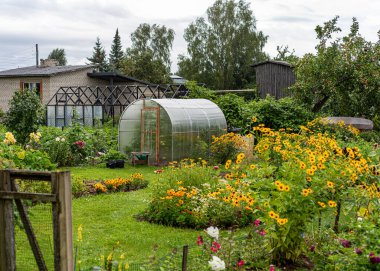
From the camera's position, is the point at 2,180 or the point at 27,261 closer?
the point at 2,180

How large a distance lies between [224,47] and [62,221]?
38.1m

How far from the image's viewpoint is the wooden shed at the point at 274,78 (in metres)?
27.2

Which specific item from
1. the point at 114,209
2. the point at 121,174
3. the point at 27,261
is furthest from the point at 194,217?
the point at 121,174

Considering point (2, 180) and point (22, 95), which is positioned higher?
point (22, 95)

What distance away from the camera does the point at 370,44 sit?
62.5 feet

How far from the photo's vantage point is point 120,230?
8.20 m

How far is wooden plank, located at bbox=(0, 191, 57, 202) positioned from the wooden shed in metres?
23.8

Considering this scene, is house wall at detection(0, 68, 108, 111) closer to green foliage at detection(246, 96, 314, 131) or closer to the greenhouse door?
green foliage at detection(246, 96, 314, 131)

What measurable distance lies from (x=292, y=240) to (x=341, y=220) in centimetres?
252

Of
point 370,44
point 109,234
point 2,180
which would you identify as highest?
point 370,44

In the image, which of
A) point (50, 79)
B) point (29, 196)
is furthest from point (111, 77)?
point (29, 196)

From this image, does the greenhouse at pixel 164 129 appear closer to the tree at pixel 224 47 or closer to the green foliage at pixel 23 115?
the green foliage at pixel 23 115

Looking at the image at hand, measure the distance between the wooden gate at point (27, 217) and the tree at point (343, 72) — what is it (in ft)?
52.7

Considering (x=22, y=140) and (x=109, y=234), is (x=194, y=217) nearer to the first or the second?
(x=109, y=234)
